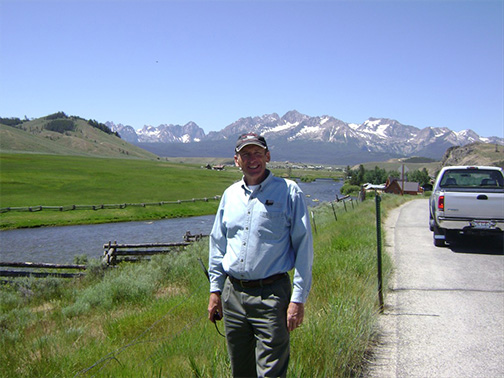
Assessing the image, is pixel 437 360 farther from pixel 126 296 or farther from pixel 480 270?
pixel 126 296

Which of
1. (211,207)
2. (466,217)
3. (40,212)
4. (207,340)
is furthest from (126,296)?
(211,207)

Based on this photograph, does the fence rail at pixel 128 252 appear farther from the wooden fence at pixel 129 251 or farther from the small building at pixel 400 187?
the small building at pixel 400 187

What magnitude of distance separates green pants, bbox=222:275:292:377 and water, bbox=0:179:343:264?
960 inches

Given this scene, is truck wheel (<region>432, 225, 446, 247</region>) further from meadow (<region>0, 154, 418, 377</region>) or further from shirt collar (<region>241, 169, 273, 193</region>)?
shirt collar (<region>241, 169, 273, 193</region>)

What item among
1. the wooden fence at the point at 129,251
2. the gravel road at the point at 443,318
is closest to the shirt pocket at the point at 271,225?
the gravel road at the point at 443,318

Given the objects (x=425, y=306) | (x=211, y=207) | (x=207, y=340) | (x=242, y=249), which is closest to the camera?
(x=242, y=249)

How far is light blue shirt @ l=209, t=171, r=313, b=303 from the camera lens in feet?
10.9

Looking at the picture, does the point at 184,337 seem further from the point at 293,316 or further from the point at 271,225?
the point at 271,225

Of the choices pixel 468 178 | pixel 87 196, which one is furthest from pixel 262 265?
pixel 87 196

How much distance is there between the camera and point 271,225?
3383 mm

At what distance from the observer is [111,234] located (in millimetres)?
36312

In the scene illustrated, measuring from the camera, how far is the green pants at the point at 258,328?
3.23 m

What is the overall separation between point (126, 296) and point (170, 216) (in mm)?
40144

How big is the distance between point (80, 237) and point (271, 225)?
34.2 meters
